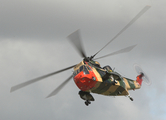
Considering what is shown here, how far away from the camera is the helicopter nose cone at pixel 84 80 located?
26.0 meters

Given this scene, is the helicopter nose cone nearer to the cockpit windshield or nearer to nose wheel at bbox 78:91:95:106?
the cockpit windshield

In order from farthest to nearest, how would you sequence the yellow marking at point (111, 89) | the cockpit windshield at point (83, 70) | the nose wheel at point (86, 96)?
the yellow marking at point (111, 89)
the nose wheel at point (86, 96)
the cockpit windshield at point (83, 70)

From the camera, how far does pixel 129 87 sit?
36.6 meters

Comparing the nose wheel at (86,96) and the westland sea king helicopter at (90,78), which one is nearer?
the westland sea king helicopter at (90,78)

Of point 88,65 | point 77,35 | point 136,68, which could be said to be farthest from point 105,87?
point 136,68

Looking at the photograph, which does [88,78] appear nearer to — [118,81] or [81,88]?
[81,88]

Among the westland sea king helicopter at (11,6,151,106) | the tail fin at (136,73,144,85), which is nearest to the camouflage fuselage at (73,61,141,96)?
the westland sea king helicopter at (11,6,151,106)

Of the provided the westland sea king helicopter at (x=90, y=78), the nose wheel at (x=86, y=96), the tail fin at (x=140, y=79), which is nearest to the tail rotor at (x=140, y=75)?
the tail fin at (x=140, y=79)

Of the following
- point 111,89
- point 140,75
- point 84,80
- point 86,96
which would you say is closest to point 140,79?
point 140,75

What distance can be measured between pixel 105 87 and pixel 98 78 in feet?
8.34

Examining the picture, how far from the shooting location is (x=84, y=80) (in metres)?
26.0

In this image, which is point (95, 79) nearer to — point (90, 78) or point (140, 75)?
point (90, 78)

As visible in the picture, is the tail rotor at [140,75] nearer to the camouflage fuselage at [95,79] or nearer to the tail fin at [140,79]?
the tail fin at [140,79]

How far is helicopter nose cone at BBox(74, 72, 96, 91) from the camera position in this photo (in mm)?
25953
